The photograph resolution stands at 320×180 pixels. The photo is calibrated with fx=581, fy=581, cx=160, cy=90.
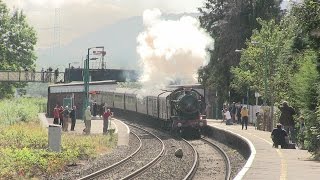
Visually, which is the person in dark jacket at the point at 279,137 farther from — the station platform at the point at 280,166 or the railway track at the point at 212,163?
the railway track at the point at 212,163

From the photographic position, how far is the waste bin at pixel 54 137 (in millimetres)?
23688

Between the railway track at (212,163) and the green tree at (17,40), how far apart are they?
61585 millimetres

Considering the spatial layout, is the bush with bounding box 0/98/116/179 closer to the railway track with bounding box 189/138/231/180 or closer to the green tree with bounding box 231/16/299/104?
the railway track with bounding box 189/138/231/180

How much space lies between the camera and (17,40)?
90750 millimetres

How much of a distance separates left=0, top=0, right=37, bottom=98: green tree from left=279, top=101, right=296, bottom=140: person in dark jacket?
6895cm

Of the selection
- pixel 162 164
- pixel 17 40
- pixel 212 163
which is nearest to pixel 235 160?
pixel 212 163

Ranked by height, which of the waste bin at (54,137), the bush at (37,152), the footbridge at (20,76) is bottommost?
the bush at (37,152)

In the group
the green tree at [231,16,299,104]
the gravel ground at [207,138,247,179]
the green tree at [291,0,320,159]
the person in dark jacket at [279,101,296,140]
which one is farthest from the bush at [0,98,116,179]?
the green tree at [231,16,299,104]

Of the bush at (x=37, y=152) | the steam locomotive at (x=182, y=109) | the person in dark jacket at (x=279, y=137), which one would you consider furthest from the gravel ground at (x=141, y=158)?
the person in dark jacket at (x=279, y=137)

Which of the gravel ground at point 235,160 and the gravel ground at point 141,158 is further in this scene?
the gravel ground at point 235,160

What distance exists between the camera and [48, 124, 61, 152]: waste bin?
2369cm

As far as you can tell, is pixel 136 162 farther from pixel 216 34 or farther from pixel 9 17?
pixel 9 17

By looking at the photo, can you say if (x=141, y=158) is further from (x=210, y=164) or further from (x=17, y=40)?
(x=17, y=40)

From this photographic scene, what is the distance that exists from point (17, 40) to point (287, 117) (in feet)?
244
